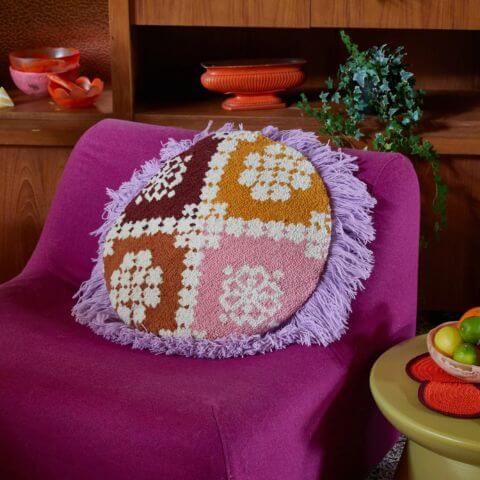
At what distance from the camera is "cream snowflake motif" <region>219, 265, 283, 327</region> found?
1688 mm

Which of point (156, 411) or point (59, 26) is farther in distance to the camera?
point (59, 26)

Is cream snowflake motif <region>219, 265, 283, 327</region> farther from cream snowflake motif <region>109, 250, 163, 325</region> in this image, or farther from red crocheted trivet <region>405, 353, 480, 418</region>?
red crocheted trivet <region>405, 353, 480, 418</region>

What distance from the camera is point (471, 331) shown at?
5.22 feet

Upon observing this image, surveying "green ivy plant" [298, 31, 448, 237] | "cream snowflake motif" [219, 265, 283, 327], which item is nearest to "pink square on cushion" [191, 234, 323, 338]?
"cream snowflake motif" [219, 265, 283, 327]

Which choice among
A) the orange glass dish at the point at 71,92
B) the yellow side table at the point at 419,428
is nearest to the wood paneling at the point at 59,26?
the orange glass dish at the point at 71,92

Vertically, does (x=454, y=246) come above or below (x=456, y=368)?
below

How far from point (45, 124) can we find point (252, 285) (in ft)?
3.87

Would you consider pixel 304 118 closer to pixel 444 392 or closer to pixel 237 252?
pixel 237 252

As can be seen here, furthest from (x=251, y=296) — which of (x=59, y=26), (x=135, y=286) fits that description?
(x=59, y=26)

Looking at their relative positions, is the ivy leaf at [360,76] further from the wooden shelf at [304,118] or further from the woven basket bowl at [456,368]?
the woven basket bowl at [456,368]

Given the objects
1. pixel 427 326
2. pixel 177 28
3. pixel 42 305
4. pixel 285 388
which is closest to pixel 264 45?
pixel 177 28

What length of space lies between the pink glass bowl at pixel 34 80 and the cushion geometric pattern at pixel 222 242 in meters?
1.09

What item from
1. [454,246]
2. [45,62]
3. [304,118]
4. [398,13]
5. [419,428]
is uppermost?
[398,13]

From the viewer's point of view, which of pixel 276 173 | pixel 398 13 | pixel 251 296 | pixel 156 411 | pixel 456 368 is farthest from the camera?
pixel 398 13
